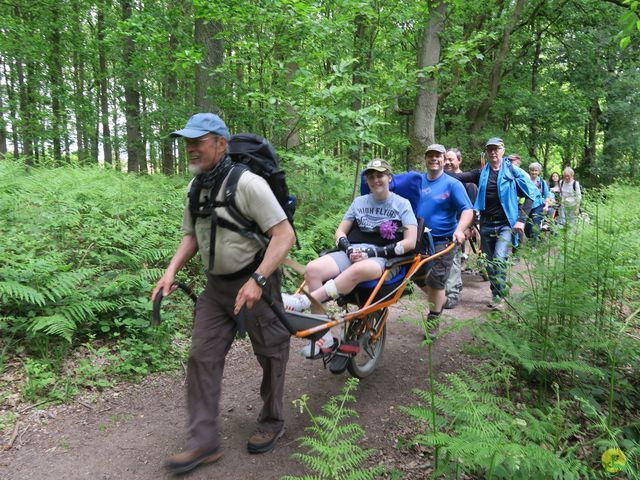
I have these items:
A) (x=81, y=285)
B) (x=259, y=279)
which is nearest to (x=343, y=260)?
(x=259, y=279)

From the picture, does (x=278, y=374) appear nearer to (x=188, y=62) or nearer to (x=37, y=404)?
(x=37, y=404)

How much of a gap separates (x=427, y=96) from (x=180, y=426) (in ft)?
34.1

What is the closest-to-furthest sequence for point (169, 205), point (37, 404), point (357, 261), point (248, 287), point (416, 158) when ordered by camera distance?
point (248, 287) < point (37, 404) < point (357, 261) < point (169, 205) < point (416, 158)

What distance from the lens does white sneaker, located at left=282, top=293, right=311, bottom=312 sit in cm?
366

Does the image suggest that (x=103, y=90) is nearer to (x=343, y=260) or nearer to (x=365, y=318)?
→ (x=343, y=260)

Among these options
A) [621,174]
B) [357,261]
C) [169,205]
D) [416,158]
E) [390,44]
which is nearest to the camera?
[357,261]

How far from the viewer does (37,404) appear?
150 inches

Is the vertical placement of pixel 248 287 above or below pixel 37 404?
above

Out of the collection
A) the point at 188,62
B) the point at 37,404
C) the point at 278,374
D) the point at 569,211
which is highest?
the point at 188,62

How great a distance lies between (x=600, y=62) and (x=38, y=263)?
24518mm

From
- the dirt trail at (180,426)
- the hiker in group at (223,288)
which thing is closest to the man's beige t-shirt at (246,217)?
the hiker in group at (223,288)

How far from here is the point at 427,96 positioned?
37.4 feet

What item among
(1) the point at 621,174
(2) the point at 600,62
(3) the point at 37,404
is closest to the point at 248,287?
(3) the point at 37,404

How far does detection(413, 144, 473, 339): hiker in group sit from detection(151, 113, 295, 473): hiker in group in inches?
110
